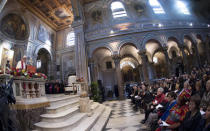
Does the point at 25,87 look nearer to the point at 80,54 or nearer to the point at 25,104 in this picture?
the point at 25,104

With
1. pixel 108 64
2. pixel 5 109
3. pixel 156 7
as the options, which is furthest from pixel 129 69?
pixel 5 109

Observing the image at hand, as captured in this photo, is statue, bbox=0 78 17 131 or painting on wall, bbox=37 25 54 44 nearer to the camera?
statue, bbox=0 78 17 131

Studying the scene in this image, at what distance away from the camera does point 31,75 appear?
3.92 meters

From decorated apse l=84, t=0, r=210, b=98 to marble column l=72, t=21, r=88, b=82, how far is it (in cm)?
140

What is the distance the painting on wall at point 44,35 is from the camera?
46.3 ft

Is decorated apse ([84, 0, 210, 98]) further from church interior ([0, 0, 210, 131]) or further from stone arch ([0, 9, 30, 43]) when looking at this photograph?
stone arch ([0, 9, 30, 43])

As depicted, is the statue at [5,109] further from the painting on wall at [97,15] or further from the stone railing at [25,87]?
the painting on wall at [97,15]

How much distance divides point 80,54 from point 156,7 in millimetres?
10456

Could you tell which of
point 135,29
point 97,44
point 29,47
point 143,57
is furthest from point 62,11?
point 143,57

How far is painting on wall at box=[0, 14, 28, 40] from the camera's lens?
10.5 meters

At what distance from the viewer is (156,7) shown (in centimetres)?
1355

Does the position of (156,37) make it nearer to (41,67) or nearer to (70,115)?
(70,115)

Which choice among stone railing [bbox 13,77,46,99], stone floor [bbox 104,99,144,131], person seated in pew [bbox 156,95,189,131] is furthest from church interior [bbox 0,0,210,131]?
person seated in pew [bbox 156,95,189,131]

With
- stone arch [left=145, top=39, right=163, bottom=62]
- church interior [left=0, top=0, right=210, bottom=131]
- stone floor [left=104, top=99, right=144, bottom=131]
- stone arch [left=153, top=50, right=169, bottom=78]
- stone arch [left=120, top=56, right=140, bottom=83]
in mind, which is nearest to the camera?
stone floor [left=104, top=99, right=144, bottom=131]
